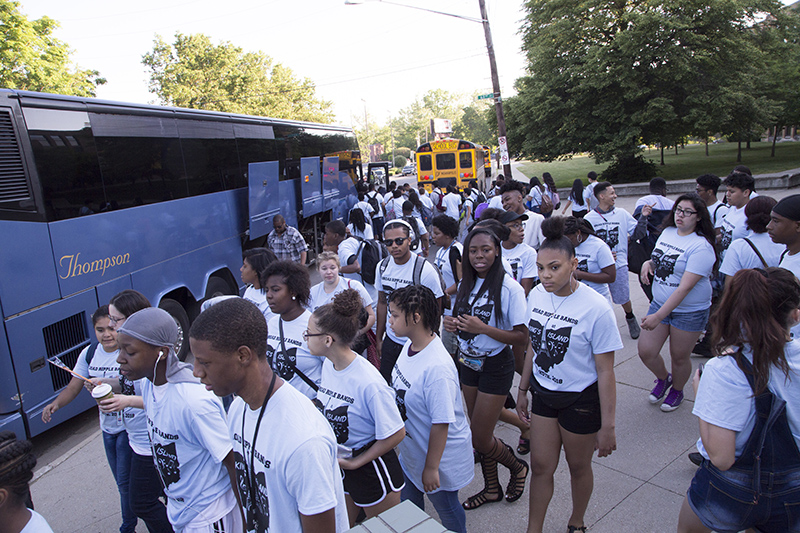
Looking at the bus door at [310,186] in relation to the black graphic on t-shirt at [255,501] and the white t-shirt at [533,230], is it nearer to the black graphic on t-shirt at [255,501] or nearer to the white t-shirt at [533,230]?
the white t-shirt at [533,230]

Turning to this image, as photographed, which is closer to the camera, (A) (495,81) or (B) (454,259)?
(B) (454,259)

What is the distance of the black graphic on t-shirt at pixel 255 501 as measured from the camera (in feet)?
6.09

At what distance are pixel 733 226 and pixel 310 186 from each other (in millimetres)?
10006

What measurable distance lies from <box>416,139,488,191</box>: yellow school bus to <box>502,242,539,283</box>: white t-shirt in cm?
1797

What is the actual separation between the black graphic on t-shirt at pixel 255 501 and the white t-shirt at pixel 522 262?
10.5ft

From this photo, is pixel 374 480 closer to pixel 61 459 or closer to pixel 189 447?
pixel 189 447

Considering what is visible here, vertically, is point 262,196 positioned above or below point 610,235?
above

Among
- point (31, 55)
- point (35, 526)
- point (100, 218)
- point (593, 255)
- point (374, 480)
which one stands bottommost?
point (374, 480)

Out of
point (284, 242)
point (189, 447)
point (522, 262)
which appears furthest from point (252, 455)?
point (284, 242)

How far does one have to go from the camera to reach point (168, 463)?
239cm

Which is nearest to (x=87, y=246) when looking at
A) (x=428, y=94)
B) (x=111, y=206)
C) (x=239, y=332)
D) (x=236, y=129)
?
(x=111, y=206)

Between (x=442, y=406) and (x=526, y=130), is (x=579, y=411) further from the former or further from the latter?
(x=526, y=130)

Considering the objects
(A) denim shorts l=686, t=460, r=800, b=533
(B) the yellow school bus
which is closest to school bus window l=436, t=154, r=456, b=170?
(B) the yellow school bus

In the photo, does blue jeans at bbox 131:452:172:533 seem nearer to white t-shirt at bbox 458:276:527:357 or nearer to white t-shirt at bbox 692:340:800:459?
white t-shirt at bbox 458:276:527:357
